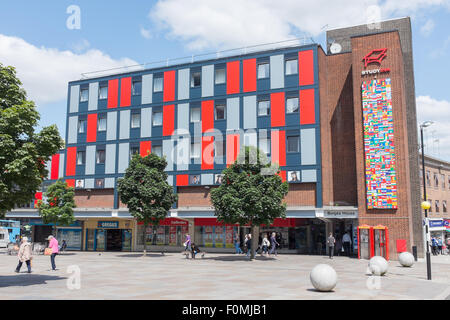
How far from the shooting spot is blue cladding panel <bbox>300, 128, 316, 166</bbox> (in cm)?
3500

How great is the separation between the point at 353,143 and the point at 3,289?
2876 centimetres

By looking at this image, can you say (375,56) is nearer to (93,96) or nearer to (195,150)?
(195,150)

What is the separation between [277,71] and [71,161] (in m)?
22.5

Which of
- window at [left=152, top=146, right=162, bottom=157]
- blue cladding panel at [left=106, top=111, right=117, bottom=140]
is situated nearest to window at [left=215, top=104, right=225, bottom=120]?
window at [left=152, top=146, right=162, bottom=157]

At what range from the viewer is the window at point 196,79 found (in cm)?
4012

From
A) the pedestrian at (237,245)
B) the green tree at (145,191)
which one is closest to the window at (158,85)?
the green tree at (145,191)

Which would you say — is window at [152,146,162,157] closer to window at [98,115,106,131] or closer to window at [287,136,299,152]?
window at [98,115,106,131]

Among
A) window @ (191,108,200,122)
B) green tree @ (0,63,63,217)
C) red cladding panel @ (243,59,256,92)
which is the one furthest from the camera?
window @ (191,108,200,122)

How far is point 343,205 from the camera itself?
35125mm

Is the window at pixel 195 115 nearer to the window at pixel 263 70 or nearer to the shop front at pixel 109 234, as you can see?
the window at pixel 263 70

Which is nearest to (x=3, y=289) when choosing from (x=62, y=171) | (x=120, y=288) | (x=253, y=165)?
(x=120, y=288)

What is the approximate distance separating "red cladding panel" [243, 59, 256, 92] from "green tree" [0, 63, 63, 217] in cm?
2310
